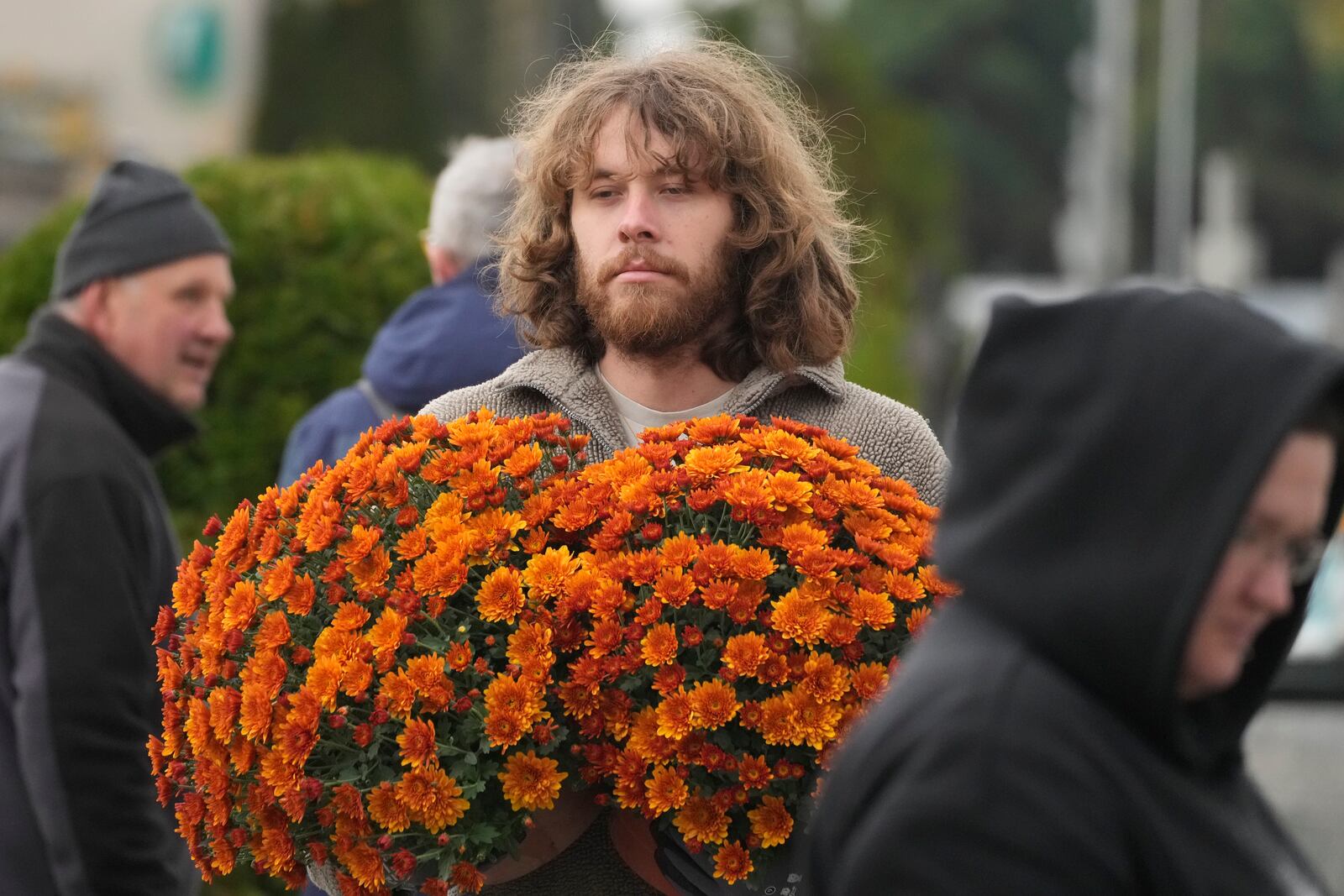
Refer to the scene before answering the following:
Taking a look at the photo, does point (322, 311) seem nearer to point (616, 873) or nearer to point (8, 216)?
point (616, 873)

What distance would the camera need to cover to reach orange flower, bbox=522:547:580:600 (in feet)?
8.09

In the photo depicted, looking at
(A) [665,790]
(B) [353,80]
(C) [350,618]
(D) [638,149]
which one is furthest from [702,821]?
(B) [353,80]

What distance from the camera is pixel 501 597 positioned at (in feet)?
8.09

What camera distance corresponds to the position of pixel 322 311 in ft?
18.4

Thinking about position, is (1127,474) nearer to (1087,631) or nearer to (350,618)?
(1087,631)

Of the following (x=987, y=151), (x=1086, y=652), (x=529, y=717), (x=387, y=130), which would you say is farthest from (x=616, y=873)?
(x=987, y=151)

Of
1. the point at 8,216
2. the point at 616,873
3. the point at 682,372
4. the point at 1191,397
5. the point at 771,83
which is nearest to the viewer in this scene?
the point at 1191,397

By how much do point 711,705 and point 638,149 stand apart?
108 centimetres

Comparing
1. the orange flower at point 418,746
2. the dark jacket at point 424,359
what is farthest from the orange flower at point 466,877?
the dark jacket at point 424,359

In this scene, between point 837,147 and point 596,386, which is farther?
point 837,147

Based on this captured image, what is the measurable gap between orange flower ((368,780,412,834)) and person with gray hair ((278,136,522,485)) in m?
1.78

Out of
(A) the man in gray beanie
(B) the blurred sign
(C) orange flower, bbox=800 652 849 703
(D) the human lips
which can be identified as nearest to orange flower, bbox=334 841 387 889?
(C) orange flower, bbox=800 652 849 703

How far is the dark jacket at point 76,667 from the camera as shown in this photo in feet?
11.7

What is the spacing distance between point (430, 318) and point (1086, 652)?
2.72 metres
